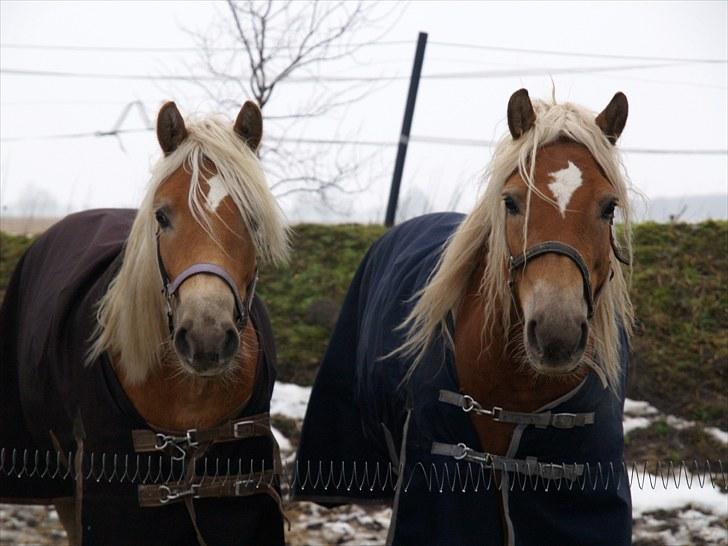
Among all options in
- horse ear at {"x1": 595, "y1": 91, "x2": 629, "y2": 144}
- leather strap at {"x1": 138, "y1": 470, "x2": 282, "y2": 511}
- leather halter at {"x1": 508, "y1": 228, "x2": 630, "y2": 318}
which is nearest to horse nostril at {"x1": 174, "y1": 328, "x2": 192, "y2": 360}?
leather strap at {"x1": 138, "y1": 470, "x2": 282, "y2": 511}

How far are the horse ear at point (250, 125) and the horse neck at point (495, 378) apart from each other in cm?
99

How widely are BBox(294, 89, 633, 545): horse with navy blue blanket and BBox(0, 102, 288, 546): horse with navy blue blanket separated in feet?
1.90

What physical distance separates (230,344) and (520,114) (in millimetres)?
1308

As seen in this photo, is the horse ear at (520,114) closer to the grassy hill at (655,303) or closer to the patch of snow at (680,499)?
the patch of snow at (680,499)

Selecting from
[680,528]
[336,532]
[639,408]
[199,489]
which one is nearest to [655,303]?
[639,408]

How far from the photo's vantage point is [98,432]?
12.4ft

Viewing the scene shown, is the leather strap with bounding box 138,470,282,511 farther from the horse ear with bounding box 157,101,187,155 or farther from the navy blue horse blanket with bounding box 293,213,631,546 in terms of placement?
the horse ear with bounding box 157,101,187,155

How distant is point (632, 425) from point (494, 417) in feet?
9.76

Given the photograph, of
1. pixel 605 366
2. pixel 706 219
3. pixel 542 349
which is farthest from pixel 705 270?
pixel 542 349

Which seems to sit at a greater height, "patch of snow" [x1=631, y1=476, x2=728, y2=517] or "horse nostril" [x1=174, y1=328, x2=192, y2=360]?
"horse nostril" [x1=174, y1=328, x2=192, y2=360]

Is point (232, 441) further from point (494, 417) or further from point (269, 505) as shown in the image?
point (494, 417)

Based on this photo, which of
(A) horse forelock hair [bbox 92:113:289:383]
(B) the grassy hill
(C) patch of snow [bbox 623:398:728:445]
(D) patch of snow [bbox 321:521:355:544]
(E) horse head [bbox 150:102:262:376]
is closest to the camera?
(E) horse head [bbox 150:102:262:376]

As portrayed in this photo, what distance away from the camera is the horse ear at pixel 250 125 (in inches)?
152

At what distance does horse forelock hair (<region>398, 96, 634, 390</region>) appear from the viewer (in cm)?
353
